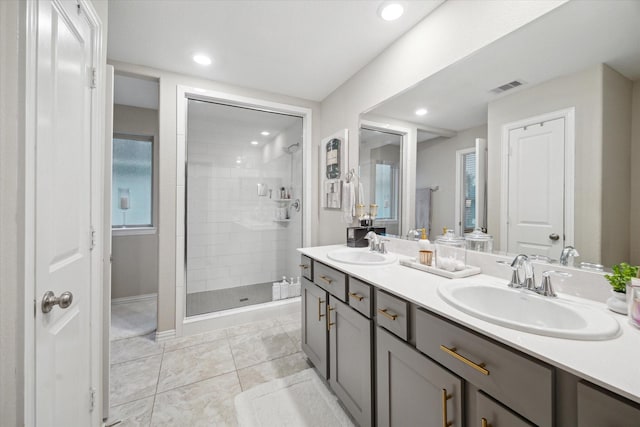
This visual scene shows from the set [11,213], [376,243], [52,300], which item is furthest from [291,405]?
[11,213]

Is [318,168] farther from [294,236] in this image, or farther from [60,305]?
[60,305]

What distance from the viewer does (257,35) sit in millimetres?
1901

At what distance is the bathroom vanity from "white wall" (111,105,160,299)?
9.16 feet

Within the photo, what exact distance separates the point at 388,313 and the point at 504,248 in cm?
72

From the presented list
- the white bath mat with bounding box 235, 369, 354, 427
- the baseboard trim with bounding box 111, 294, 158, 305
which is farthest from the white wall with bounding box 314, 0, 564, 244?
the baseboard trim with bounding box 111, 294, 158, 305

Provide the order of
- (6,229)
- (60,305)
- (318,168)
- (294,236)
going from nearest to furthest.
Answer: (6,229), (60,305), (318,168), (294,236)

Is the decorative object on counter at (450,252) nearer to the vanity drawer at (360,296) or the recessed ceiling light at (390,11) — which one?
the vanity drawer at (360,296)

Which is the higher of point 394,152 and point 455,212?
point 394,152

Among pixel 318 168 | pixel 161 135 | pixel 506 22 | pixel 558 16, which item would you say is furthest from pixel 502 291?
pixel 161 135

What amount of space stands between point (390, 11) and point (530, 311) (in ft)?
6.02

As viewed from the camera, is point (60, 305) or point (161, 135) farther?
point (161, 135)

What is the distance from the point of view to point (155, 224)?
3.40 metres

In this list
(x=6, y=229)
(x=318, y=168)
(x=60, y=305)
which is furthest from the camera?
(x=318, y=168)

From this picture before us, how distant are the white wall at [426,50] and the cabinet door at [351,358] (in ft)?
3.68
